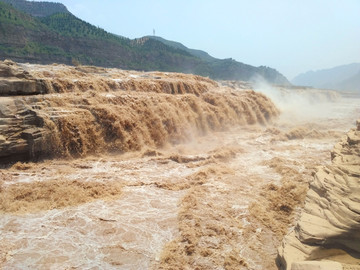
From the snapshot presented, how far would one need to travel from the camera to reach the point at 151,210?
6121 mm

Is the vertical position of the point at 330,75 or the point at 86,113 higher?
the point at 330,75

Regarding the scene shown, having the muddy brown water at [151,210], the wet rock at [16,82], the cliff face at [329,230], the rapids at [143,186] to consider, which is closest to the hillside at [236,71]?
the rapids at [143,186]

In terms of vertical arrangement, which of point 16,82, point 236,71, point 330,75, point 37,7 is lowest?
point 16,82

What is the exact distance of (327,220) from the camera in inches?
157

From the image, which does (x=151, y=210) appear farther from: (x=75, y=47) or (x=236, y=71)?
(x=236, y=71)

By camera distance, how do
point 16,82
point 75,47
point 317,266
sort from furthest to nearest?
point 75,47 → point 16,82 → point 317,266

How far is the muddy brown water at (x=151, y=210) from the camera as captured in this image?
14.9 feet

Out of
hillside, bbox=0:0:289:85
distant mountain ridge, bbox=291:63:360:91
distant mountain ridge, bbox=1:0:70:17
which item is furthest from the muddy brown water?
distant mountain ridge, bbox=291:63:360:91

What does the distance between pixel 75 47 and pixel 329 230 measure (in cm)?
4885

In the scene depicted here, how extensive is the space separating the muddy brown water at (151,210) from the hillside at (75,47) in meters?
33.7

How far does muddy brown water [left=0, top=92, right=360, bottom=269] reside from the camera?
4.54 meters

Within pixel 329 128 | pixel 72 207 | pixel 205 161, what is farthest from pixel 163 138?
pixel 329 128

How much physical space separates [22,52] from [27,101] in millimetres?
32743

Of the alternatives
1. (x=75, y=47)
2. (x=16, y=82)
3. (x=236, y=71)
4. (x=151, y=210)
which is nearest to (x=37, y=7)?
(x=75, y=47)
